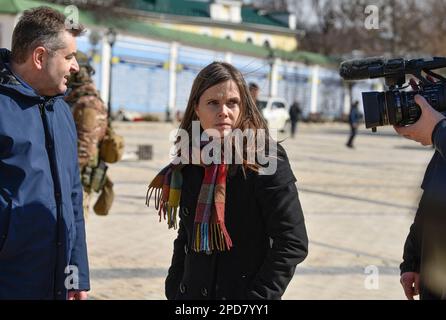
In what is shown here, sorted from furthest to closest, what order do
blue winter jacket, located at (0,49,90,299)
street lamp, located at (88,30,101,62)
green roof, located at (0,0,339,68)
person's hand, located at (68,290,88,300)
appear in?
street lamp, located at (88,30,101,62), green roof, located at (0,0,339,68), person's hand, located at (68,290,88,300), blue winter jacket, located at (0,49,90,299)

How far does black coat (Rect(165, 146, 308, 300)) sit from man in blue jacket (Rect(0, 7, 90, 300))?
1.72 feet

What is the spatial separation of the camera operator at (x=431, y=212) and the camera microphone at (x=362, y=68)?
0.48 feet

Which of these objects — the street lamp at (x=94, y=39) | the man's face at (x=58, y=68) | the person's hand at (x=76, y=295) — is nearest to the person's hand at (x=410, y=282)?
the person's hand at (x=76, y=295)

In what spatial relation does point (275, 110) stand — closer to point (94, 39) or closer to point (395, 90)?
point (94, 39)

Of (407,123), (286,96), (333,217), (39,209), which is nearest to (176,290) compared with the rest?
(39,209)

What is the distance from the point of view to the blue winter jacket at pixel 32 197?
3078mm

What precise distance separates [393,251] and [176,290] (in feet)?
18.0

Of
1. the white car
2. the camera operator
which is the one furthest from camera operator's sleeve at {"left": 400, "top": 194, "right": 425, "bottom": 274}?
the white car

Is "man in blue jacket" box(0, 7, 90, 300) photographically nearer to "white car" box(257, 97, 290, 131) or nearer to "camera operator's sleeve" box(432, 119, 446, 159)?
"camera operator's sleeve" box(432, 119, 446, 159)

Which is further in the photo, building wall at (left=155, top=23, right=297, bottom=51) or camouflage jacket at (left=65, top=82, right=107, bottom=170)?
building wall at (left=155, top=23, right=297, bottom=51)

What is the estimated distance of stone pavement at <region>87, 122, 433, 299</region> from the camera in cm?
671

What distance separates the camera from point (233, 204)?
10.2ft

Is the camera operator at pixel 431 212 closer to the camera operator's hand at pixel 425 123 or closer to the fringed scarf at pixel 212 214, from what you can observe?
the camera operator's hand at pixel 425 123

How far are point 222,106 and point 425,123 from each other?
0.80 metres
